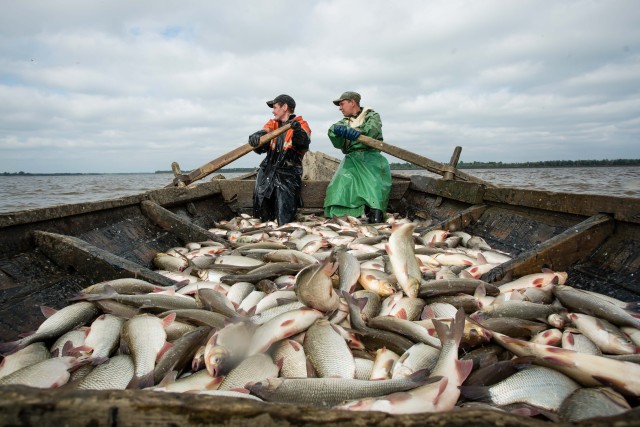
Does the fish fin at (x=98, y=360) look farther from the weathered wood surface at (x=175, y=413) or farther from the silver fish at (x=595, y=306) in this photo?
the silver fish at (x=595, y=306)

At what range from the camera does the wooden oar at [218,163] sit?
7.65 m

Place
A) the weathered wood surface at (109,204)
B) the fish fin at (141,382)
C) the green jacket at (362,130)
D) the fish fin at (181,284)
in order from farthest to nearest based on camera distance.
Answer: the green jacket at (362,130), the weathered wood surface at (109,204), the fish fin at (181,284), the fish fin at (141,382)

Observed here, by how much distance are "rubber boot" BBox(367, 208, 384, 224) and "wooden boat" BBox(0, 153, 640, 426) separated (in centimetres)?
76

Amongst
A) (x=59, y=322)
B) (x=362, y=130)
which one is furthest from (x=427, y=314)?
(x=362, y=130)

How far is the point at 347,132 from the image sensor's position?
25.7 ft

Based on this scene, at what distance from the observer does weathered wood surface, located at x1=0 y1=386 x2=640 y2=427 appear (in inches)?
40.8

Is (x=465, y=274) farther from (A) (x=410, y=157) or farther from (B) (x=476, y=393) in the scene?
(A) (x=410, y=157)

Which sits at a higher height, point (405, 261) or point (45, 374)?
point (405, 261)

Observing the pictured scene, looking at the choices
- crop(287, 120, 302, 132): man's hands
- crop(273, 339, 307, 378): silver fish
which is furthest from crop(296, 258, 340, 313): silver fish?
crop(287, 120, 302, 132): man's hands

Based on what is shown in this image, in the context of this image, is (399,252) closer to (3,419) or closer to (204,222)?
(3,419)

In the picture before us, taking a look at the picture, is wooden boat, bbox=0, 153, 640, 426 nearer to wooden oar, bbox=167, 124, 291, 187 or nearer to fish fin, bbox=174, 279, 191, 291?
fish fin, bbox=174, 279, 191, 291

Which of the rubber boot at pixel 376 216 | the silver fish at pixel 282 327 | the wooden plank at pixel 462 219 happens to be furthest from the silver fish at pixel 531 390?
the rubber boot at pixel 376 216

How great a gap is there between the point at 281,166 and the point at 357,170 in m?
1.50

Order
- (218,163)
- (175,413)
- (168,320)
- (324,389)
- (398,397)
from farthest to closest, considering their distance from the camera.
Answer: (218,163) → (168,320) → (324,389) → (398,397) → (175,413)
